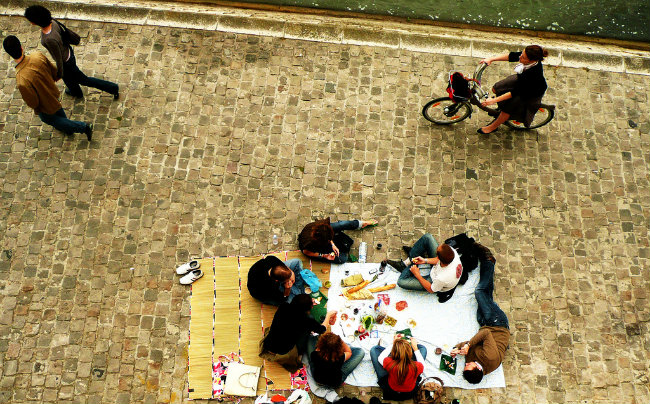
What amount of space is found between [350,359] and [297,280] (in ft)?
4.48

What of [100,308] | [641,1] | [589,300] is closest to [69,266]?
[100,308]

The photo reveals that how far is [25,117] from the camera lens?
28.5 feet

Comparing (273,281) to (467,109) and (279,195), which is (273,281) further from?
(467,109)

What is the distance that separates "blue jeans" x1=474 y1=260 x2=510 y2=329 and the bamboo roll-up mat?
3.94 metres

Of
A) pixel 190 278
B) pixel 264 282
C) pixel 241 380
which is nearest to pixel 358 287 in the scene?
pixel 264 282

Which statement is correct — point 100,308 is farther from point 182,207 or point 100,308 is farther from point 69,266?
point 182,207

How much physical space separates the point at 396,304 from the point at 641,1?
29.2 ft

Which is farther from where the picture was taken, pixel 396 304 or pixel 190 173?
pixel 190 173

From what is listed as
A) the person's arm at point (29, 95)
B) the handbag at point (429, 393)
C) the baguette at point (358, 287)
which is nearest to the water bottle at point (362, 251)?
the baguette at point (358, 287)

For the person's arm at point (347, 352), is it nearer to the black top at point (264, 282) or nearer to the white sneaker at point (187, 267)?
the black top at point (264, 282)

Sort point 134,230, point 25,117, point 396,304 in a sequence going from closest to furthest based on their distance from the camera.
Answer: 1. point 396,304
2. point 134,230
3. point 25,117

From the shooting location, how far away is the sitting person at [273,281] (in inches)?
272

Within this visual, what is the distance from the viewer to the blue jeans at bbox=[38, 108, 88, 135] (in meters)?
7.98

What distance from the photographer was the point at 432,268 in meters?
7.30
